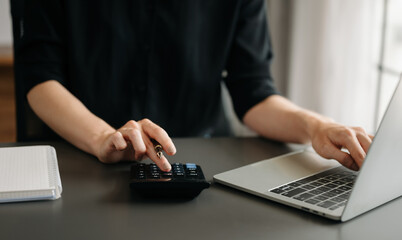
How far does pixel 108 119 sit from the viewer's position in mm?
1266

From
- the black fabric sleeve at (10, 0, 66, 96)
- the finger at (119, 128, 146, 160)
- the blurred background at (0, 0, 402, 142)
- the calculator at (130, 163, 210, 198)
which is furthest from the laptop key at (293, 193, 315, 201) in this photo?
the blurred background at (0, 0, 402, 142)

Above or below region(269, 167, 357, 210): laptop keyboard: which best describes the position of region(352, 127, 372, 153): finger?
above

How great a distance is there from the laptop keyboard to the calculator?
12 centimetres

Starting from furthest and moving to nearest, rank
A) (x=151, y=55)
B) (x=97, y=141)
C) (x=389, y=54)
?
(x=389, y=54)
(x=151, y=55)
(x=97, y=141)

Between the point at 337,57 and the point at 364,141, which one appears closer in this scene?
the point at 364,141

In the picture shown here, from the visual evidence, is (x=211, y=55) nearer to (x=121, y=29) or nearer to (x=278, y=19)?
(x=121, y=29)

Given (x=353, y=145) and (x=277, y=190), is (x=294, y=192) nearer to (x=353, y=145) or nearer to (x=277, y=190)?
(x=277, y=190)

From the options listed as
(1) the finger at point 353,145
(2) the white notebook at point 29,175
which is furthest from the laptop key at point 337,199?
(2) the white notebook at point 29,175

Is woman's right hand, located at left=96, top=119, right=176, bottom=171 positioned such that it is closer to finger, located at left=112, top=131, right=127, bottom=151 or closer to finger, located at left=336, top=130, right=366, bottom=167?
finger, located at left=112, top=131, right=127, bottom=151

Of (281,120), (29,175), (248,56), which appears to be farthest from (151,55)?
(29,175)

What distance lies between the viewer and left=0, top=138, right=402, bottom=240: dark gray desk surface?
1.93ft

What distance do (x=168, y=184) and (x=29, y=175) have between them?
0.22 metres

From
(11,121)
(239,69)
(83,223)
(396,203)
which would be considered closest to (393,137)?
(396,203)

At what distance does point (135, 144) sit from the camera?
0.79 metres
